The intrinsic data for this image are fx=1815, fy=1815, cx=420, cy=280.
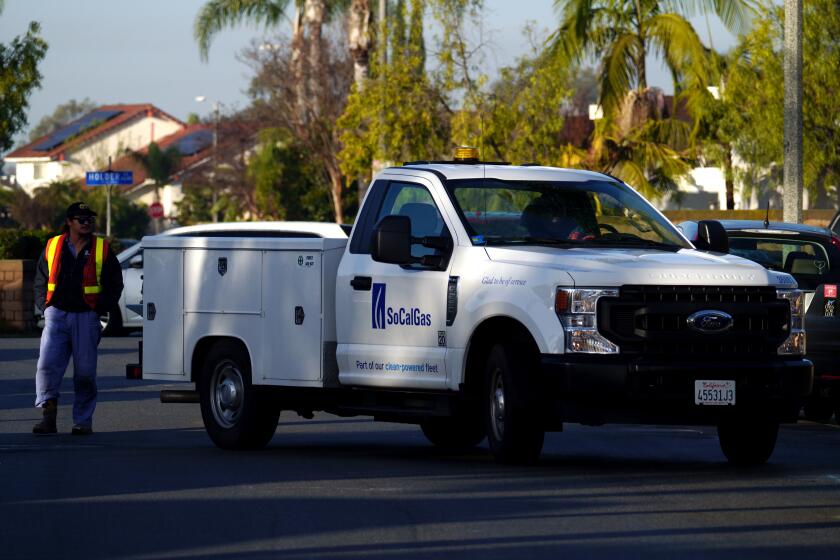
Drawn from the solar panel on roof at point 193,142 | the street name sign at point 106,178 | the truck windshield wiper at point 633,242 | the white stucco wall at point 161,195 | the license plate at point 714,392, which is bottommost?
the license plate at point 714,392

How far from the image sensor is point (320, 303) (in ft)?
43.1

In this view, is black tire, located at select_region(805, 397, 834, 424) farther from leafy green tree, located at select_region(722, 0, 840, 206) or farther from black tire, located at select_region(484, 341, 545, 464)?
leafy green tree, located at select_region(722, 0, 840, 206)

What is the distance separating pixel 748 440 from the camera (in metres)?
12.6

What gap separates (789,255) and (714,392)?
4.54m

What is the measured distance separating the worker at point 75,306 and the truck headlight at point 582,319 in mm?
5006

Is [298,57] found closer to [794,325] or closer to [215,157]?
[215,157]

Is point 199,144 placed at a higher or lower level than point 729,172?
higher

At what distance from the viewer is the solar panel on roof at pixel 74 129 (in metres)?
115

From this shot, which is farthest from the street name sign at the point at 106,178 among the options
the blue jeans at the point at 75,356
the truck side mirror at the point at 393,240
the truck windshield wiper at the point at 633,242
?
the truck windshield wiper at the point at 633,242

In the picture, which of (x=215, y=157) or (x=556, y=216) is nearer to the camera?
(x=556, y=216)

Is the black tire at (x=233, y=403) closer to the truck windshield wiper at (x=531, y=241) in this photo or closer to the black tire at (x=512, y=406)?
the black tire at (x=512, y=406)

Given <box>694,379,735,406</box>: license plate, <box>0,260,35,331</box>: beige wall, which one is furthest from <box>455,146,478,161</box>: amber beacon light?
<box>0,260,35,331</box>: beige wall

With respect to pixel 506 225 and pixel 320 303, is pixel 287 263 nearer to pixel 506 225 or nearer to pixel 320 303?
pixel 320 303

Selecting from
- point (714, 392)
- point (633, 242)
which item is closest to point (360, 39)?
point (633, 242)
